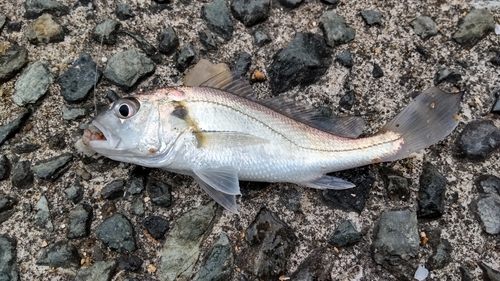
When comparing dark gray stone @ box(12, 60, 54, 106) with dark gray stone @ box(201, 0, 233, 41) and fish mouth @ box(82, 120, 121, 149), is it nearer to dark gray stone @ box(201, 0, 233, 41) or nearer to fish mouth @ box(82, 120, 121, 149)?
fish mouth @ box(82, 120, 121, 149)

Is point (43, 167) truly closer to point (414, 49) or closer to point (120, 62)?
point (120, 62)

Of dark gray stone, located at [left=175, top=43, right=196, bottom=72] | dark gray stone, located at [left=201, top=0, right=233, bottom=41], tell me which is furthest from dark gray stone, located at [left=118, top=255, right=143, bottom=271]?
dark gray stone, located at [left=201, top=0, right=233, bottom=41]

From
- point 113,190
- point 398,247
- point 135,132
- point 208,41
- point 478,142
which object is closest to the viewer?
point 135,132

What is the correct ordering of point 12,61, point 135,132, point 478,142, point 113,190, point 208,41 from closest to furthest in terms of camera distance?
point 135,132
point 113,190
point 478,142
point 12,61
point 208,41

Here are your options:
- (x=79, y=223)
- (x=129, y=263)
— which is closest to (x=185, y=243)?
(x=129, y=263)

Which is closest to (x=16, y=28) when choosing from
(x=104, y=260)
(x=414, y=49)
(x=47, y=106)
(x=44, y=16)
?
(x=44, y=16)

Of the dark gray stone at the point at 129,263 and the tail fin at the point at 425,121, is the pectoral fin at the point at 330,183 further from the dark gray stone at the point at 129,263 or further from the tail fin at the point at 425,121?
the dark gray stone at the point at 129,263

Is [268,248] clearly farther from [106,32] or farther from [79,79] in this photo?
[106,32]
